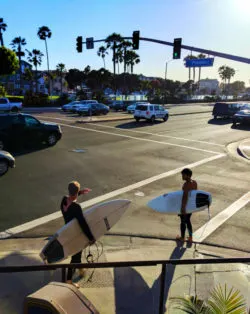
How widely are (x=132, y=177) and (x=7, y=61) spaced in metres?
36.2

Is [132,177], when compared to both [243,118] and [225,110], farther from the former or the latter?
[225,110]

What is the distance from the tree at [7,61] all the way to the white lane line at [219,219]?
39.5m

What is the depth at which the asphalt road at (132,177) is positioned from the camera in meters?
7.78

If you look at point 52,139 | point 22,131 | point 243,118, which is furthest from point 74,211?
point 243,118

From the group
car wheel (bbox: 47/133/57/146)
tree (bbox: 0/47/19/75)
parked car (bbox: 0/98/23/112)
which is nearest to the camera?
car wheel (bbox: 47/133/57/146)

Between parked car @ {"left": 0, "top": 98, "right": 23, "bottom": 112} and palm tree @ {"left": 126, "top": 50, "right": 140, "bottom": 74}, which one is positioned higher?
palm tree @ {"left": 126, "top": 50, "right": 140, "bottom": 74}

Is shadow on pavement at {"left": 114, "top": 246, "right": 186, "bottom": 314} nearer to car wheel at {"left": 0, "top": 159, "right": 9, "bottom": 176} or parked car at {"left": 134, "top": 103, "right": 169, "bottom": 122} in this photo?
car wheel at {"left": 0, "top": 159, "right": 9, "bottom": 176}

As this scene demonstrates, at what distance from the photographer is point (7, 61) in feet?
136

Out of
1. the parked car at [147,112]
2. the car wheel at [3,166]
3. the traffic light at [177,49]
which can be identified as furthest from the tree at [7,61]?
the car wheel at [3,166]

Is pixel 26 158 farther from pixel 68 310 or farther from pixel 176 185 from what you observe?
pixel 68 310

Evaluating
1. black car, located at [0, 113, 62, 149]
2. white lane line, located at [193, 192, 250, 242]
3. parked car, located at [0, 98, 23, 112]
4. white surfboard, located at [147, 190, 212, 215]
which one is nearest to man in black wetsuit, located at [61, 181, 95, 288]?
white surfboard, located at [147, 190, 212, 215]

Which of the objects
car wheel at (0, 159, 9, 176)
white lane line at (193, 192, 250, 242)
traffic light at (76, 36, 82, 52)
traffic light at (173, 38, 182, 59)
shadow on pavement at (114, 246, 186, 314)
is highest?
traffic light at (76, 36, 82, 52)

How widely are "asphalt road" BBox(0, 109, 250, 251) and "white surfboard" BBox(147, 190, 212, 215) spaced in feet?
2.10

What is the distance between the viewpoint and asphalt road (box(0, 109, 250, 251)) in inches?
306
